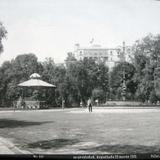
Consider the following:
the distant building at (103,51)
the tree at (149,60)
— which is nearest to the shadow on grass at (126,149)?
the distant building at (103,51)

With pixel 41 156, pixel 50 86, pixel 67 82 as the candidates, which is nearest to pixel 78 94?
pixel 67 82

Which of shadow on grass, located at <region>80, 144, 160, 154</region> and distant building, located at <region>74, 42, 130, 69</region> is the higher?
distant building, located at <region>74, 42, 130, 69</region>

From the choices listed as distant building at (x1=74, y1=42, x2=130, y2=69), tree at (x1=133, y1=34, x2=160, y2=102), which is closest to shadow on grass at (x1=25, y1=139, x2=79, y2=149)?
distant building at (x1=74, y1=42, x2=130, y2=69)

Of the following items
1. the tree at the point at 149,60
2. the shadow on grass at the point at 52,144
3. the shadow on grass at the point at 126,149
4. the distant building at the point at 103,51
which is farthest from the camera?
the tree at the point at 149,60

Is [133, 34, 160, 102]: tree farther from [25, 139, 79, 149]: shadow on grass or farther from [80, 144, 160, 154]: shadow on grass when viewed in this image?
[25, 139, 79, 149]: shadow on grass

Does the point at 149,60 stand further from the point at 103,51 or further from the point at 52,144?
the point at 52,144

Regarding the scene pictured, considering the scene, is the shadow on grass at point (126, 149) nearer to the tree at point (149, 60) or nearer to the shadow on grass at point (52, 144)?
the shadow on grass at point (52, 144)

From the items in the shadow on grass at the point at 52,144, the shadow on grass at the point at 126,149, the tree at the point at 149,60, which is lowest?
the shadow on grass at the point at 126,149

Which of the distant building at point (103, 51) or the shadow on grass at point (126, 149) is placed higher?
the distant building at point (103, 51)

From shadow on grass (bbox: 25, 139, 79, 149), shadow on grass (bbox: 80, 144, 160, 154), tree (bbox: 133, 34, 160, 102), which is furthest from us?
Result: tree (bbox: 133, 34, 160, 102)

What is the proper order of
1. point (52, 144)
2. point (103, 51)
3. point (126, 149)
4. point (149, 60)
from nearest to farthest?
1. point (126, 149)
2. point (52, 144)
3. point (103, 51)
4. point (149, 60)

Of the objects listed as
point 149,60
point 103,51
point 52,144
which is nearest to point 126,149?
point 52,144

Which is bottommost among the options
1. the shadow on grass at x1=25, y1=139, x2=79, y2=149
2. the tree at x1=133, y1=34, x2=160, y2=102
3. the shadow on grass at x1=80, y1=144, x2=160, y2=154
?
the shadow on grass at x1=80, y1=144, x2=160, y2=154

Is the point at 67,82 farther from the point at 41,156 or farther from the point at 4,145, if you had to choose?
the point at 41,156
